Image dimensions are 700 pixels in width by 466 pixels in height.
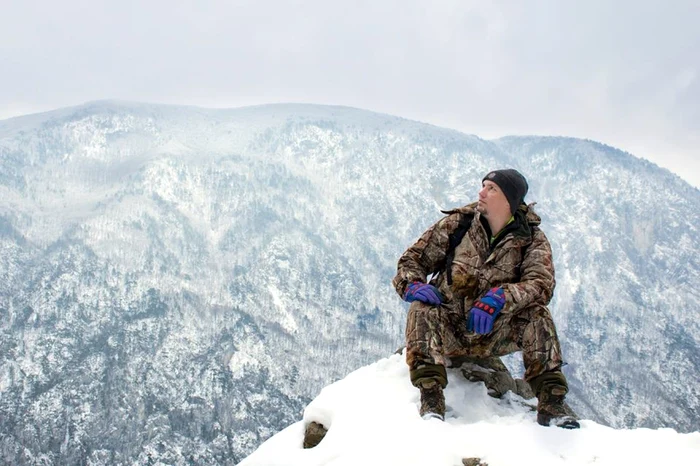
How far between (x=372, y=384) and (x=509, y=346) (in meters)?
2.25

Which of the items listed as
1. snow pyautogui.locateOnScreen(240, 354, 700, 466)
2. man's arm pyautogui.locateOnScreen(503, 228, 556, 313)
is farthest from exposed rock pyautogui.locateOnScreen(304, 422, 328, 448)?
man's arm pyautogui.locateOnScreen(503, 228, 556, 313)

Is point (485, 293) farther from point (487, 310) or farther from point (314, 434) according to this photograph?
point (314, 434)

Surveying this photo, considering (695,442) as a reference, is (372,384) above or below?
below

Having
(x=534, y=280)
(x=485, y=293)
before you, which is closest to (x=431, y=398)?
(x=485, y=293)

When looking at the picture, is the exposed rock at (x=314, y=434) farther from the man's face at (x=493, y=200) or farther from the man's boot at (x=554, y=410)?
the man's face at (x=493, y=200)

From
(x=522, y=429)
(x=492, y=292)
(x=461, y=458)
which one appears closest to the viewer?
(x=461, y=458)

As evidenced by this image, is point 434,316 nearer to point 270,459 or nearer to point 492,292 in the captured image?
point 492,292

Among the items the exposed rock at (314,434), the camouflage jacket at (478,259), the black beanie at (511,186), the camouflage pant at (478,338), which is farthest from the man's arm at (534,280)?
the exposed rock at (314,434)

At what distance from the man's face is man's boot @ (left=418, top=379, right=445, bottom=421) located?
2812mm

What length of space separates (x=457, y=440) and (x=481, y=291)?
2.63 metres

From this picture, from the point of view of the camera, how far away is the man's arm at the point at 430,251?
7465 mm

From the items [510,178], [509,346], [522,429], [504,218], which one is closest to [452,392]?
[509,346]

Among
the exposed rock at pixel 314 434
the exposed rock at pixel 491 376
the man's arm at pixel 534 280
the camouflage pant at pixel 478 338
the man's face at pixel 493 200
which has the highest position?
the man's face at pixel 493 200

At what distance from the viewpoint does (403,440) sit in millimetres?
5160
